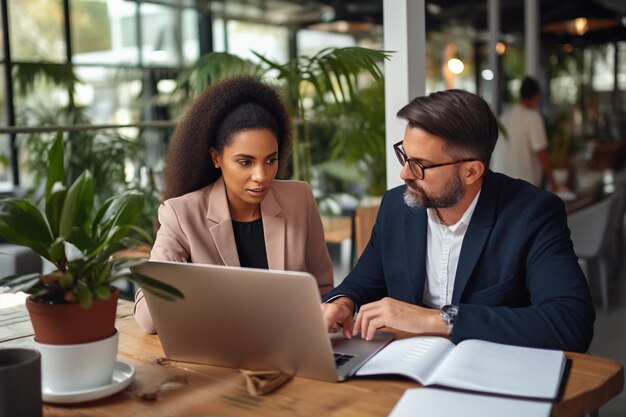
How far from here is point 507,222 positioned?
2.12 metres

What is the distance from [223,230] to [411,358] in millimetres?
864

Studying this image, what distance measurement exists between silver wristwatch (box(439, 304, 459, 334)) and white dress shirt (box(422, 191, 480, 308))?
33 centimetres

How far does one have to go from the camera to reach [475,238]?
2.12m

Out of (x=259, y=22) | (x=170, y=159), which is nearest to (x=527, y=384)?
(x=170, y=159)

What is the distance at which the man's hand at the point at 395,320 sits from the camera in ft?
5.99

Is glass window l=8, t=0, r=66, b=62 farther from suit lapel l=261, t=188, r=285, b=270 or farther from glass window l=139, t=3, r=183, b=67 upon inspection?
suit lapel l=261, t=188, r=285, b=270

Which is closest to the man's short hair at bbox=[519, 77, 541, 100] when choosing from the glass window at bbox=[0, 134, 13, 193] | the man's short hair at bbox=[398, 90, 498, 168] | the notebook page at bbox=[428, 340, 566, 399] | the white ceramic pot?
the glass window at bbox=[0, 134, 13, 193]

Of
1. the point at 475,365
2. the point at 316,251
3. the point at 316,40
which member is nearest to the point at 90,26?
the point at 316,40

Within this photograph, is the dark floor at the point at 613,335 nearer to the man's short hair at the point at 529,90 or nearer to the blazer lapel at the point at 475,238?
the blazer lapel at the point at 475,238

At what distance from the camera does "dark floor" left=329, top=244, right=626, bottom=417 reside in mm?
3477

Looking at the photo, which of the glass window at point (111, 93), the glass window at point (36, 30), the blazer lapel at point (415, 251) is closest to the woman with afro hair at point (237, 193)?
the blazer lapel at point (415, 251)

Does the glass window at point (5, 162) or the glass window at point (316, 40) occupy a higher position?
the glass window at point (316, 40)

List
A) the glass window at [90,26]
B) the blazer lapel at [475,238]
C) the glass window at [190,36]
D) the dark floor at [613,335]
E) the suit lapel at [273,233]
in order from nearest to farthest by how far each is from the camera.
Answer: the blazer lapel at [475,238]
the suit lapel at [273,233]
the dark floor at [613,335]
the glass window at [90,26]
the glass window at [190,36]

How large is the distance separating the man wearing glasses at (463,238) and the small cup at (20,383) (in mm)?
778
